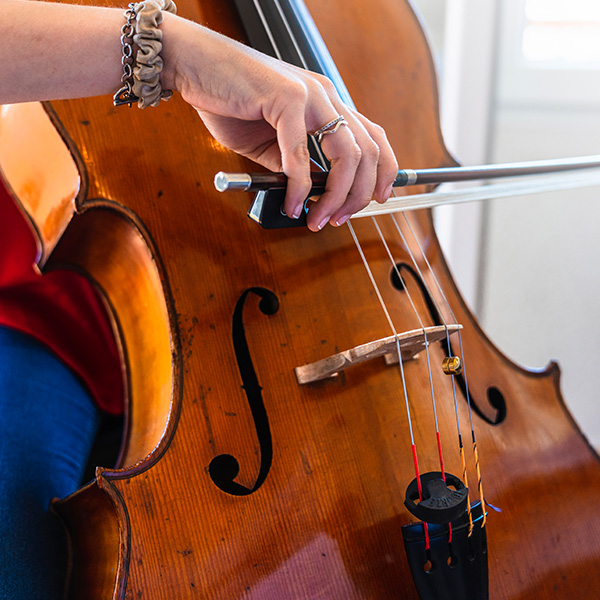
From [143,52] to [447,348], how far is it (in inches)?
16.7

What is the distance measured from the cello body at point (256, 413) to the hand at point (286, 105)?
0.13 metres

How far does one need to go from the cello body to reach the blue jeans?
0.03 m

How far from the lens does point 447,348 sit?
66 cm

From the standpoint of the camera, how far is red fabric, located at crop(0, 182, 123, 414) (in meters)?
0.76

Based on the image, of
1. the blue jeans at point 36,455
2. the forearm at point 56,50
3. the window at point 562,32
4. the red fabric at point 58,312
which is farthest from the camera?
the window at point 562,32

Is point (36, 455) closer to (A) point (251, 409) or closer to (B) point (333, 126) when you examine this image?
(A) point (251, 409)

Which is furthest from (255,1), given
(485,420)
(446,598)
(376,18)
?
(446,598)

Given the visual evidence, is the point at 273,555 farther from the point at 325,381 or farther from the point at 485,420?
the point at 485,420

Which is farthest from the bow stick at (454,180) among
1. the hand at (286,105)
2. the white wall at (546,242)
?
the white wall at (546,242)

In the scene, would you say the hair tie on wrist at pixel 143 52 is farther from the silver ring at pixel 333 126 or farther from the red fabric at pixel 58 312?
the red fabric at pixel 58 312

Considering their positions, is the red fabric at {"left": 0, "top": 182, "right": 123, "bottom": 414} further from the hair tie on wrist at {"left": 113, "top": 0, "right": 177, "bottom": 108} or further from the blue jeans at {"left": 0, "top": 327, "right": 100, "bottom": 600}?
the hair tie on wrist at {"left": 113, "top": 0, "right": 177, "bottom": 108}

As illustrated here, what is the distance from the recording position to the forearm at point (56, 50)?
421mm

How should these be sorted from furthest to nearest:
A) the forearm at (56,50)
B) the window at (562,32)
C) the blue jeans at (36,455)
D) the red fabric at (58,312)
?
the window at (562,32), the red fabric at (58,312), the blue jeans at (36,455), the forearm at (56,50)

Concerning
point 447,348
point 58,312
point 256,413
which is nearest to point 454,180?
point 447,348
